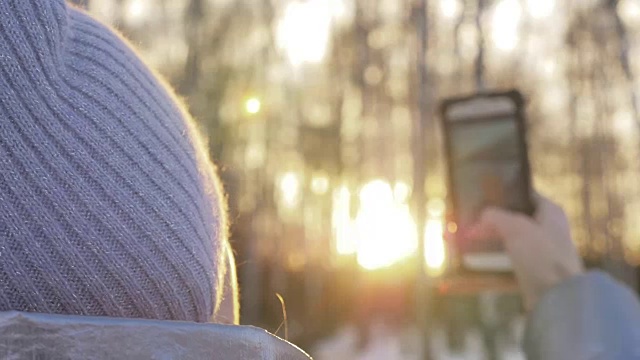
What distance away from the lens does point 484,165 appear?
72.7 inches

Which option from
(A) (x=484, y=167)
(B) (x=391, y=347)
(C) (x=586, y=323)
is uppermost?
(A) (x=484, y=167)

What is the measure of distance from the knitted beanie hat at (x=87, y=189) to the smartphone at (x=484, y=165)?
1234 millimetres

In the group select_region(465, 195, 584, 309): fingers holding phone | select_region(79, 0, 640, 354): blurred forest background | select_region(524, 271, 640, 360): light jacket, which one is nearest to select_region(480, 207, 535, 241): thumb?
select_region(465, 195, 584, 309): fingers holding phone

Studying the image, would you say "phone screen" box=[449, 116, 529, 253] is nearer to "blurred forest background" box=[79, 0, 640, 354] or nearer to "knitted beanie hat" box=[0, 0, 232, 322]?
"knitted beanie hat" box=[0, 0, 232, 322]

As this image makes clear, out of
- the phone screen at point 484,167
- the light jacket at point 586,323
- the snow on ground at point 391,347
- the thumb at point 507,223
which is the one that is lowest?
the snow on ground at point 391,347

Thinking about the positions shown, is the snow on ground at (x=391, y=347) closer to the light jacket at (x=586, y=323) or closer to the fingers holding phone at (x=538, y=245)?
the fingers holding phone at (x=538, y=245)

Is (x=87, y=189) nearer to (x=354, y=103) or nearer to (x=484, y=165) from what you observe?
(x=484, y=165)

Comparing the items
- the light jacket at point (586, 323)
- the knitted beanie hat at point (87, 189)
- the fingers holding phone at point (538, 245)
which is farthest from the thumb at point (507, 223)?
the knitted beanie hat at point (87, 189)

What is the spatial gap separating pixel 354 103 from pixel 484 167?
13.2 m

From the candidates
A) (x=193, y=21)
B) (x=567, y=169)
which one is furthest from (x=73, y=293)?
(x=567, y=169)

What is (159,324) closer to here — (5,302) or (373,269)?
(5,302)

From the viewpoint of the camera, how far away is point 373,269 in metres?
16.2

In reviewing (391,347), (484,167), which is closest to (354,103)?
(391,347)

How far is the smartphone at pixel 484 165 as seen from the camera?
1.76 metres
